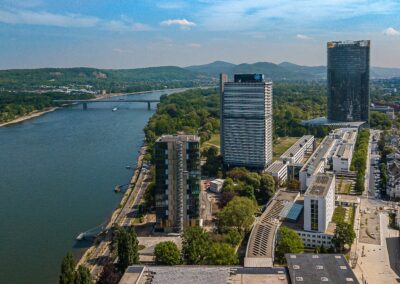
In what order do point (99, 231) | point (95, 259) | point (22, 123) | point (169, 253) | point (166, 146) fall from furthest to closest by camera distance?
point (22, 123) → point (99, 231) → point (166, 146) → point (95, 259) → point (169, 253)

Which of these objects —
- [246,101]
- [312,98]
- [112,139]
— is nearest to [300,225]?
[246,101]

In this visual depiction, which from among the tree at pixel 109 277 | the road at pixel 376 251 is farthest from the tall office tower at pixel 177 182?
the road at pixel 376 251

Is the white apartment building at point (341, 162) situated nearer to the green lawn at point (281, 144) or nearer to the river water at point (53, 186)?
the green lawn at point (281, 144)

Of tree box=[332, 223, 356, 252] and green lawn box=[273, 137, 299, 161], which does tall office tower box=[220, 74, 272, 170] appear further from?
tree box=[332, 223, 356, 252]

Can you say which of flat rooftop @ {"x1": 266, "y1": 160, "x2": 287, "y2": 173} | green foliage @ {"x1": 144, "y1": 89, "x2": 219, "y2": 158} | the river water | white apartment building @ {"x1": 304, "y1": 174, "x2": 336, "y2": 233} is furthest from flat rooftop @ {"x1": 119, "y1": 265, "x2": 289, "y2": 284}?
green foliage @ {"x1": 144, "y1": 89, "x2": 219, "y2": 158}

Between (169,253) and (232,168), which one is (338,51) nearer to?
(232,168)
